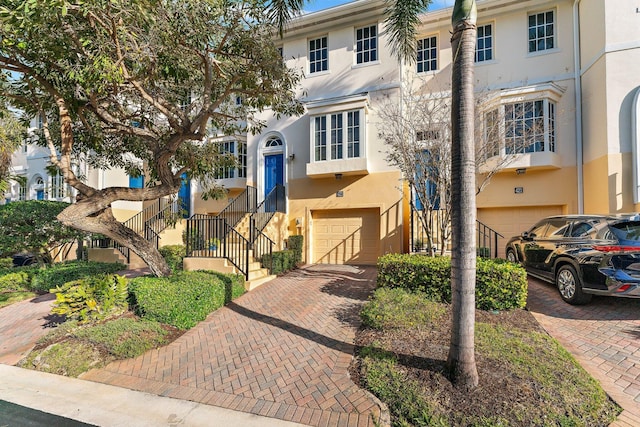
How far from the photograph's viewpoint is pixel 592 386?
3.38 m

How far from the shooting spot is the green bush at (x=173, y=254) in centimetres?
1073

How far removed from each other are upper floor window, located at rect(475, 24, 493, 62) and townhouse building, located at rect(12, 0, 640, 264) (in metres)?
0.04

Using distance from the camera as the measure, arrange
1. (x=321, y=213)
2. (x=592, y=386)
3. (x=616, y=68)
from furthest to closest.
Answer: (x=321, y=213) < (x=616, y=68) < (x=592, y=386)

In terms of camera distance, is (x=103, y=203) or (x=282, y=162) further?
(x=282, y=162)

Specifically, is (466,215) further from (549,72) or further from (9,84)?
(549,72)

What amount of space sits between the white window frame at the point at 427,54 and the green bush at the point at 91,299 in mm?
11899

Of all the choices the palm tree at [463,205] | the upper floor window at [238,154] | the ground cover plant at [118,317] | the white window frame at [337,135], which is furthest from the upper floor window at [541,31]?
the ground cover plant at [118,317]

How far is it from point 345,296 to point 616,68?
1014 cm

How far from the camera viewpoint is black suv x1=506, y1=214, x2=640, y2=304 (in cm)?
513

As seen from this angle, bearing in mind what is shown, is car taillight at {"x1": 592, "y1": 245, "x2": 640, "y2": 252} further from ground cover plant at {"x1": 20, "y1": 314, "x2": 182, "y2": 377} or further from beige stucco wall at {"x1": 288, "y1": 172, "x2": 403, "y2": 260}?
ground cover plant at {"x1": 20, "y1": 314, "x2": 182, "y2": 377}

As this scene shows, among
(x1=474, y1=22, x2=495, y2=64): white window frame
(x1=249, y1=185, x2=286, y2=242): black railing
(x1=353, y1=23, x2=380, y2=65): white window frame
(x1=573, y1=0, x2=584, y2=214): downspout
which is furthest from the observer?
(x1=249, y1=185, x2=286, y2=242): black railing

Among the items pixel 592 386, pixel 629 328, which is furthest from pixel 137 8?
pixel 629 328

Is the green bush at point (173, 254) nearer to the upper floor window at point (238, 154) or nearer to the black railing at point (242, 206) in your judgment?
the black railing at point (242, 206)

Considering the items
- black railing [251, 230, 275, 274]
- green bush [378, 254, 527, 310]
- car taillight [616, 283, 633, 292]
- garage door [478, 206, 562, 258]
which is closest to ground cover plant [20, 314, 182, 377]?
black railing [251, 230, 275, 274]
